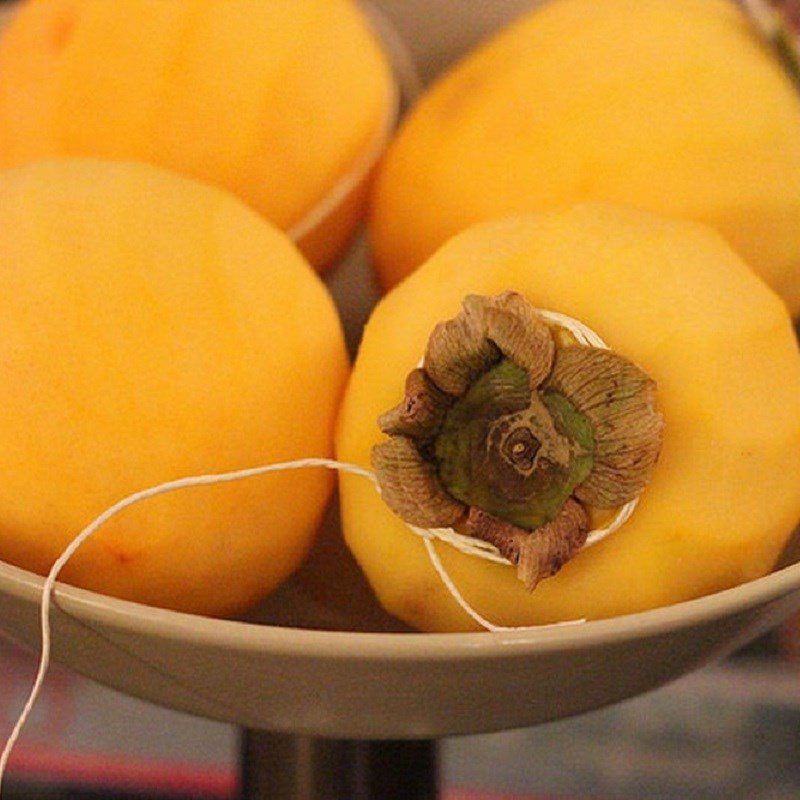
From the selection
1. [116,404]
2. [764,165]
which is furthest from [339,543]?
[764,165]

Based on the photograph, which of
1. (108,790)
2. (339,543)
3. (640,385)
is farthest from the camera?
(108,790)

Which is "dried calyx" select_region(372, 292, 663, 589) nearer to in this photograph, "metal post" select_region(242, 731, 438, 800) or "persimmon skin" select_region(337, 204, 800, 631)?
"persimmon skin" select_region(337, 204, 800, 631)

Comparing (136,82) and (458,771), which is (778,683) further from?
(136,82)

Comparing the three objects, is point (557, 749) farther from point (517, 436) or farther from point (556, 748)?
point (517, 436)

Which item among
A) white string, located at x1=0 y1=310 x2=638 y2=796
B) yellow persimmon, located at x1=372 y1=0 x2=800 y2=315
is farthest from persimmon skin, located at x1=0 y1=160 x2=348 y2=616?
yellow persimmon, located at x1=372 y1=0 x2=800 y2=315

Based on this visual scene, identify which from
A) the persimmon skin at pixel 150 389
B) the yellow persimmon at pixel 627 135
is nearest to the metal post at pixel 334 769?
the persimmon skin at pixel 150 389

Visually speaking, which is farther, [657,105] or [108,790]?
[108,790]

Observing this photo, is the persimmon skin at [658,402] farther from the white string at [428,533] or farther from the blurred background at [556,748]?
the blurred background at [556,748]
